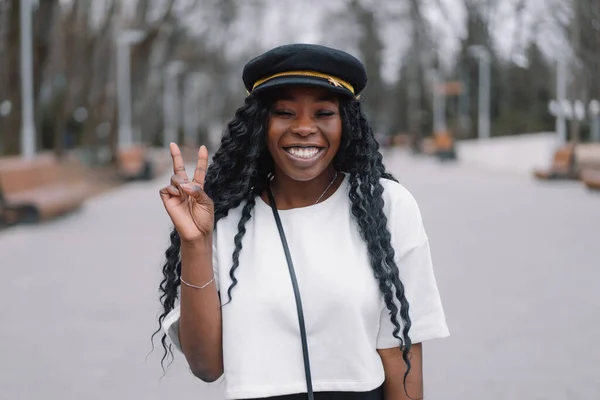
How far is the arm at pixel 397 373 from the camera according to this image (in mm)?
2242

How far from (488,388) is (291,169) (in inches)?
127

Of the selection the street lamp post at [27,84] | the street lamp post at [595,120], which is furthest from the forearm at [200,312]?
the street lamp post at [595,120]

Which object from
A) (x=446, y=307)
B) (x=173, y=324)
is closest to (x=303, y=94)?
(x=173, y=324)

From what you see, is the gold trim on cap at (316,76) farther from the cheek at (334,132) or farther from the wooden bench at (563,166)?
the wooden bench at (563,166)

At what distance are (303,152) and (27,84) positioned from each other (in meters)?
19.4

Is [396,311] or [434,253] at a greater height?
[396,311]

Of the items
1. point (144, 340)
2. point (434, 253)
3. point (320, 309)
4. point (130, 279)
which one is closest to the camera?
point (320, 309)

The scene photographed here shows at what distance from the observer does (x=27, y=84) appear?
20.7 m

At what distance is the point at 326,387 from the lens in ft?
7.02

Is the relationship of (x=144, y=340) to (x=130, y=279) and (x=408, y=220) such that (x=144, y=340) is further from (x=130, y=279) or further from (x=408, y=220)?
(x=408, y=220)

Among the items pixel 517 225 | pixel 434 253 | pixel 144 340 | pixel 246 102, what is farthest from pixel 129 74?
pixel 246 102

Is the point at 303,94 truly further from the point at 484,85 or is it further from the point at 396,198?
the point at 484,85

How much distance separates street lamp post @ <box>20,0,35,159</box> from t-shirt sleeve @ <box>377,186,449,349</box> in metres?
18.9

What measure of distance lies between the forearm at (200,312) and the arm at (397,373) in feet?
1.22
